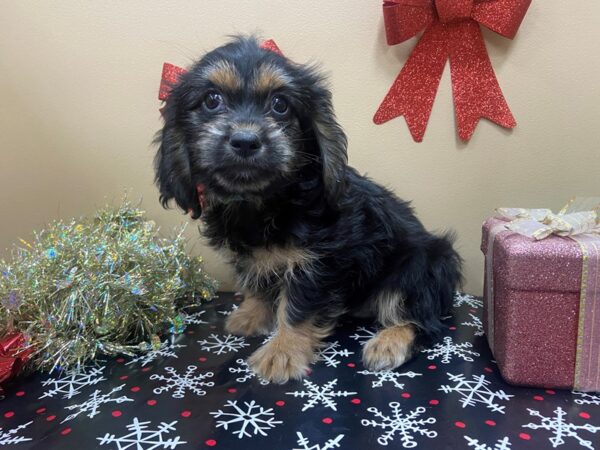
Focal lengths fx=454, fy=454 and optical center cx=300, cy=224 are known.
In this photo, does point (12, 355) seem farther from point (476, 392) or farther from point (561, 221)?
point (561, 221)

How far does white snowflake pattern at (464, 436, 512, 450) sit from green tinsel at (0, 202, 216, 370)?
111 centimetres

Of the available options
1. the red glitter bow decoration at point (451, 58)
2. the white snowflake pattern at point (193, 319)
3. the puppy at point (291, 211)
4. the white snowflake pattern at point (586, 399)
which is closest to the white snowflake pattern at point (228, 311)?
the white snowflake pattern at point (193, 319)

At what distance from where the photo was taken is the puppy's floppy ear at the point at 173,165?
148 cm

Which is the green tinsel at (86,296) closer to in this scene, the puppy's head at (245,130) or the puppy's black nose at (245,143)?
the puppy's head at (245,130)

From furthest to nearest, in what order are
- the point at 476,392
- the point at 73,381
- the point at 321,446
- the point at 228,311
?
1. the point at 228,311
2. the point at 73,381
3. the point at 476,392
4. the point at 321,446

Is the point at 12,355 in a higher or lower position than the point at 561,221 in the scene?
lower

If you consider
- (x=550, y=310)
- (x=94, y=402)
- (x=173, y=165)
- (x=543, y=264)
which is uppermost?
(x=173, y=165)

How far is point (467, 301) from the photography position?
6.91 feet

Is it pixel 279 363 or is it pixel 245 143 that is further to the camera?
pixel 279 363

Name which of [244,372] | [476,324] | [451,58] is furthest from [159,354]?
[451,58]

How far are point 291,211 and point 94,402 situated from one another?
84 centimetres

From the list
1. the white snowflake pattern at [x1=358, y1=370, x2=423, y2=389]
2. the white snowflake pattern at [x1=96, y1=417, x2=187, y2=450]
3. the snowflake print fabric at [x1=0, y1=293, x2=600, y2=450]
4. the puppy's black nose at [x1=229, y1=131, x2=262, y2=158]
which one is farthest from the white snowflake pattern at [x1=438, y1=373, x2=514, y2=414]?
the puppy's black nose at [x1=229, y1=131, x2=262, y2=158]

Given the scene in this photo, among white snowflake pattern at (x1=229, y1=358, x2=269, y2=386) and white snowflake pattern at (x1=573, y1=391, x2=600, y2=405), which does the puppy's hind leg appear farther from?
white snowflake pattern at (x1=573, y1=391, x2=600, y2=405)

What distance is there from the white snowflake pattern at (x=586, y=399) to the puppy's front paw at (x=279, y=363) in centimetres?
82
